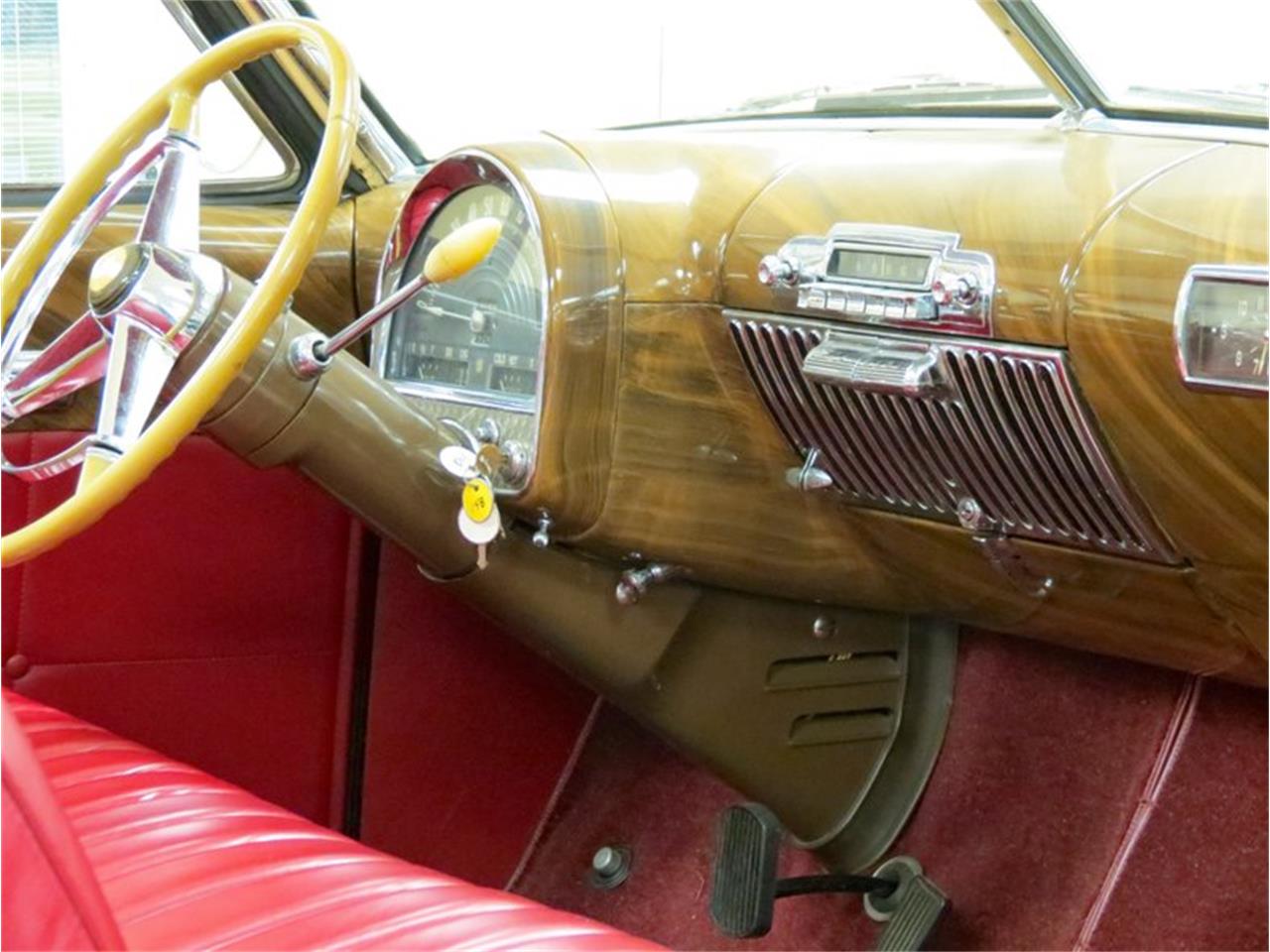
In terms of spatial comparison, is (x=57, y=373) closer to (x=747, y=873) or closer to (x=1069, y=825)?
(x=747, y=873)

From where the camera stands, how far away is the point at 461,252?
54.1 inches

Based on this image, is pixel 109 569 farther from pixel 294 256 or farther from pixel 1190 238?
pixel 1190 238

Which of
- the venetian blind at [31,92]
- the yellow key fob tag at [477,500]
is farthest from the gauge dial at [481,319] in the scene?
the venetian blind at [31,92]

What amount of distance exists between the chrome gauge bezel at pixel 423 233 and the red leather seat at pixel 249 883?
413mm

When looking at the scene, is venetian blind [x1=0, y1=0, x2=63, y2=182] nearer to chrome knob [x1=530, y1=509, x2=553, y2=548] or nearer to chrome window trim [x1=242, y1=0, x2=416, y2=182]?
chrome window trim [x1=242, y1=0, x2=416, y2=182]

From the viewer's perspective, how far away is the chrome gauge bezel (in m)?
1.65

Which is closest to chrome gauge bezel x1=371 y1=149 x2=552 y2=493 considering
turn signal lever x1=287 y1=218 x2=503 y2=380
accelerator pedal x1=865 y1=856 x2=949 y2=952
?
turn signal lever x1=287 y1=218 x2=503 y2=380

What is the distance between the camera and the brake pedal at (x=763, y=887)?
1.88 m

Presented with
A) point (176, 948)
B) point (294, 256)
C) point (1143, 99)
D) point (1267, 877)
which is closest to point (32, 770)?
point (176, 948)

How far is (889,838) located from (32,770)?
4.84 ft

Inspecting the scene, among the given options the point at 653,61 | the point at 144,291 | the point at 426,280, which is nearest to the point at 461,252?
the point at 426,280

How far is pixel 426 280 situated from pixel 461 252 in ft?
Result: 0.19

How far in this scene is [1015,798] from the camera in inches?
80.7

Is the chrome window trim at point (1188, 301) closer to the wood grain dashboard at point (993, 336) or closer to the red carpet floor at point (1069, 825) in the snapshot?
the wood grain dashboard at point (993, 336)
